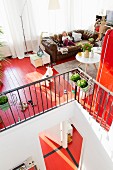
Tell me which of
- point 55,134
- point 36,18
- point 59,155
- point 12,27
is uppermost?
point 36,18

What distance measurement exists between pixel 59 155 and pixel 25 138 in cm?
182

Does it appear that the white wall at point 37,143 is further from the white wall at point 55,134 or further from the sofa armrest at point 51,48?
the sofa armrest at point 51,48

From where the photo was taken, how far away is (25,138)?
309cm

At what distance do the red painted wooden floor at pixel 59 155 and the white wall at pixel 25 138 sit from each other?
0.92 meters

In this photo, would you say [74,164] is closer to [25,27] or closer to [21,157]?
[21,157]

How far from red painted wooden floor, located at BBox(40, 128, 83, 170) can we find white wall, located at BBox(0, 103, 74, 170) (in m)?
0.92

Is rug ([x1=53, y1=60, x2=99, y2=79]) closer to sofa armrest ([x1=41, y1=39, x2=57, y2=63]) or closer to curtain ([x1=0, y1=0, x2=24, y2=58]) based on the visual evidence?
sofa armrest ([x1=41, y1=39, x2=57, y2=63])

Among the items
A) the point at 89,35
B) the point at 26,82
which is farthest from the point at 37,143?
the point at 89,35

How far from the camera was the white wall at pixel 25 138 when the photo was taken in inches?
113

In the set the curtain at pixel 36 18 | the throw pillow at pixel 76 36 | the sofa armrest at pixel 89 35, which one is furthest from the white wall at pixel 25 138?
the sofa armrest at pixel 89 35

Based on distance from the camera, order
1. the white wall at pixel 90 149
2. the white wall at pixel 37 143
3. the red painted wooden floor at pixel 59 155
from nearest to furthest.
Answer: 1. the white wall at pixel 90 149
2. the white wall at pixel 37 143
3. the red painted wooden floor at pixel 59 155

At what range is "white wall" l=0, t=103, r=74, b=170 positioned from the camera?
2879mm

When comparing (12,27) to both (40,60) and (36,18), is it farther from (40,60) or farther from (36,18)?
(40,60)

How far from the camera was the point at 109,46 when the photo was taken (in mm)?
2604
